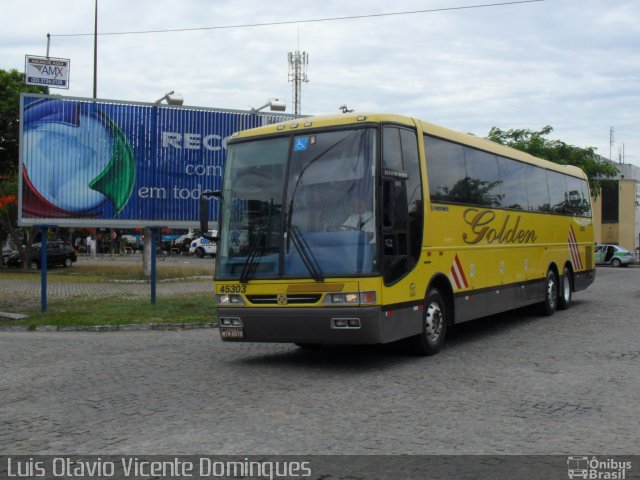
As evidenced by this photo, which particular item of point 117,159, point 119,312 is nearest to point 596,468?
point 119,312

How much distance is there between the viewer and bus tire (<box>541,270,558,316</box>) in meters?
15.3

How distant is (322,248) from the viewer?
8.86 metres

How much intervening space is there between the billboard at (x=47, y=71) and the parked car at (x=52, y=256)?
61.2ft

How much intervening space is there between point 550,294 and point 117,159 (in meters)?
10.4

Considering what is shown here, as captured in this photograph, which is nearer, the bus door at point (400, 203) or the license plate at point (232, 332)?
the bus door at point (400, 203)

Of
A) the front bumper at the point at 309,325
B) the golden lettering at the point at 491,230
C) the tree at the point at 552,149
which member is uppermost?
the tree at the point at 552,149

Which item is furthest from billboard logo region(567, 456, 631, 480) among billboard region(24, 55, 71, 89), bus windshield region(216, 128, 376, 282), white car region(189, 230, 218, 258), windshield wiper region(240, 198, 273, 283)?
white car region(189, 230, 218, 258)

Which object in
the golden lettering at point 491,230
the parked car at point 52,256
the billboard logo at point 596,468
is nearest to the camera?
the billboard logo at point 596,468

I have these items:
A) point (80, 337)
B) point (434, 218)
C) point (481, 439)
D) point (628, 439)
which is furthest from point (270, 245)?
point (80, 337)

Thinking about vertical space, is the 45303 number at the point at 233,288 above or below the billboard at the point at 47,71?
below

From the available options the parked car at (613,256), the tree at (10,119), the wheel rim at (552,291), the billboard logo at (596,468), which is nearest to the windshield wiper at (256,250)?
the billboard logo at (596,468)

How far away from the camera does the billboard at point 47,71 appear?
23500mm

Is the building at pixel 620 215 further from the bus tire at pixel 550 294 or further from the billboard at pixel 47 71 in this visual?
the billboard at pixel 47 71

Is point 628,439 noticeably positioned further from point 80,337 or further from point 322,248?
point 80,337
